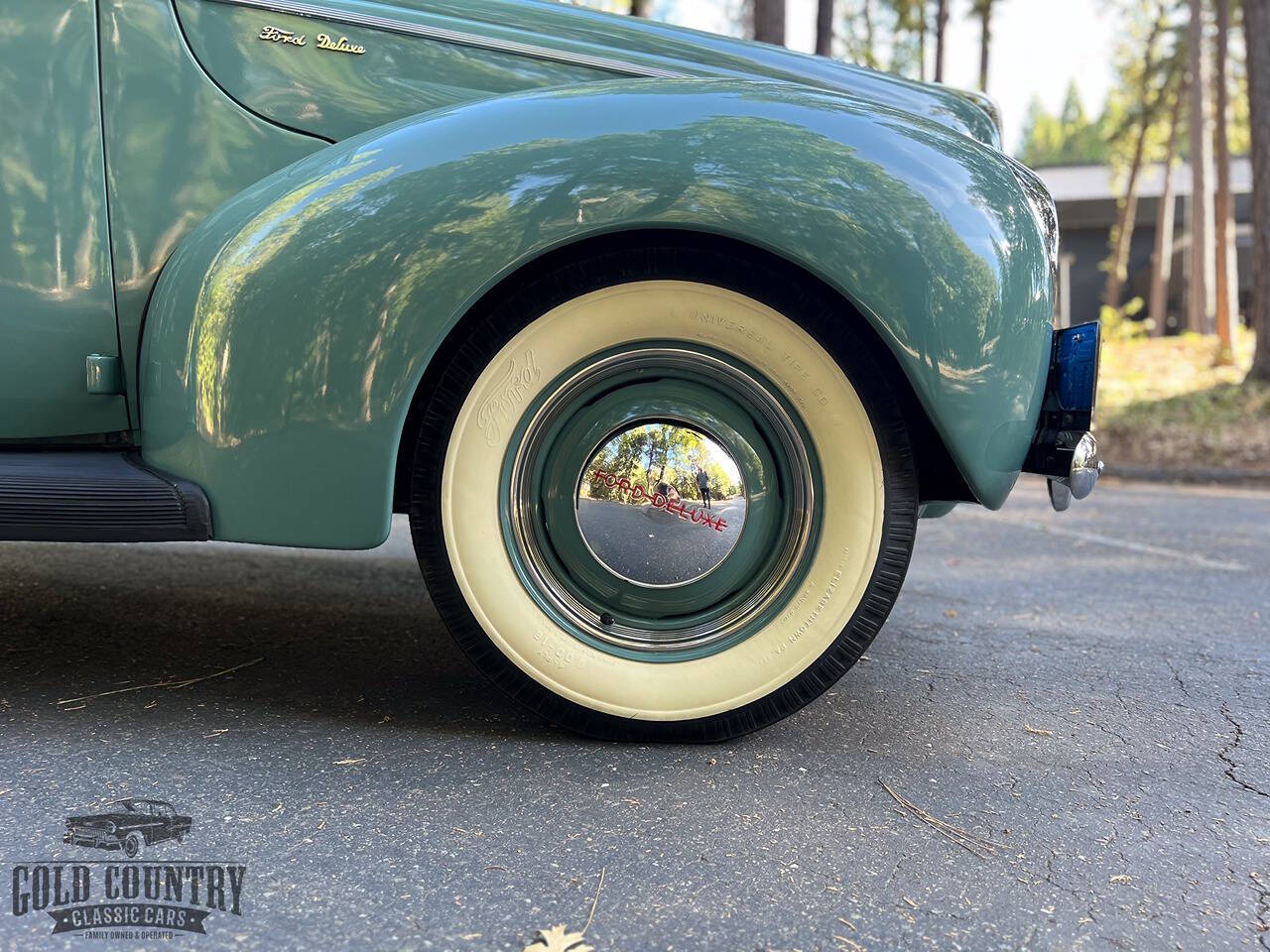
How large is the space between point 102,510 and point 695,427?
1.04m

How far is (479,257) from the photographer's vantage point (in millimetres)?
1636

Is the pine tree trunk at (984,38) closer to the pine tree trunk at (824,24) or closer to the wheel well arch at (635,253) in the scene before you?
the pine tree trunk at (824,24)

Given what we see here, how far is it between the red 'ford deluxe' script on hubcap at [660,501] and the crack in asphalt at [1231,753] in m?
1.01

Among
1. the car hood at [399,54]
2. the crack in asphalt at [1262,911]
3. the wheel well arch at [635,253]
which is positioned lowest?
the crack in asphalt at [1262,911]

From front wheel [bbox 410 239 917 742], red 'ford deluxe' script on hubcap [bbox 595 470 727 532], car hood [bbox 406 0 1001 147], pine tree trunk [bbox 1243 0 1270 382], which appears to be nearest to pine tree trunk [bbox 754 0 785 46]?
pine tree trunk [bbox 1243 0 1270 382]

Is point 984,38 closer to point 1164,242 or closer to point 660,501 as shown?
point 1164,242

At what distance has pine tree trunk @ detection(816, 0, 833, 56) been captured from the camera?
11.6 m

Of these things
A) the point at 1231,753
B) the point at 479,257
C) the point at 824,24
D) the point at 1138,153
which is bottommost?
the point at 1231,753

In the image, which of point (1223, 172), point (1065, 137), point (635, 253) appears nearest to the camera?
point (635, 253)

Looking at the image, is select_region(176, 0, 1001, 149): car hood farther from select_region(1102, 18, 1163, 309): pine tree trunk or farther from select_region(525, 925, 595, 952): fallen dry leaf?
select_region(1102, 18, 1163, 309): pine tree trunk

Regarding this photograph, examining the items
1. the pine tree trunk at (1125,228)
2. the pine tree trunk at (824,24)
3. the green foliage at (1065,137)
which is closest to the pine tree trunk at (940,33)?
the pine tree trunk at (1125,228)

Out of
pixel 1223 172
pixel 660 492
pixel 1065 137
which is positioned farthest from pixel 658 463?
pixel 1065 137

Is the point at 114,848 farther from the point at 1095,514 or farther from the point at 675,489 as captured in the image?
the point at 1095,514

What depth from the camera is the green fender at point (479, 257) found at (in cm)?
164
